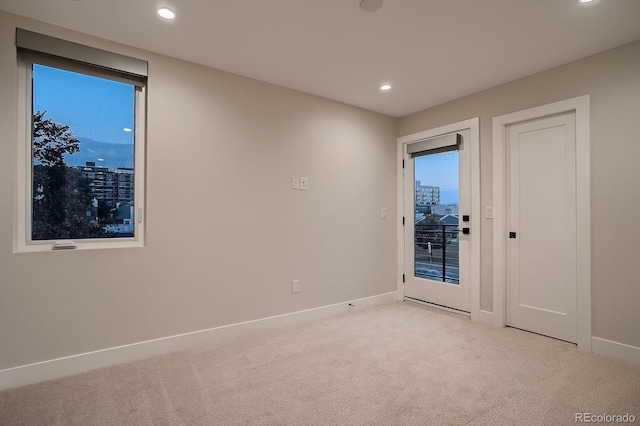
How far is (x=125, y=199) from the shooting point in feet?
8.63

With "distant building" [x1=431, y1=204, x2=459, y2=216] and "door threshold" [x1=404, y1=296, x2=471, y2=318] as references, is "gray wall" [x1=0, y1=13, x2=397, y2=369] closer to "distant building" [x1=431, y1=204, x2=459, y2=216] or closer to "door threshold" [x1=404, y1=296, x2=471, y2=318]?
"door threshold" [x1=404, y1=296, x2=471, y2=318]

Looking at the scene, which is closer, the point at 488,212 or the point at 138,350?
the point at 138,350

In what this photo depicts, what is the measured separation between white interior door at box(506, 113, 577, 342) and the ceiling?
0.67 metres

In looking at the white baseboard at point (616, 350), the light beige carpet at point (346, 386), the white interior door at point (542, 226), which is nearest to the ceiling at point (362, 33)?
the white interior door at point (542, 226)

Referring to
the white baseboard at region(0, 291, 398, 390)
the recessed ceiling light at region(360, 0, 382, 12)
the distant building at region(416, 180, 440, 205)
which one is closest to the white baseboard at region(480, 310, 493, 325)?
the distant building at region(416, 180, 440, 205)

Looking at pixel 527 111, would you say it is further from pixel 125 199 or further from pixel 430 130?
pixel 125 199

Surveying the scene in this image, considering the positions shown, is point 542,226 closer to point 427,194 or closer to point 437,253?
point 437,253

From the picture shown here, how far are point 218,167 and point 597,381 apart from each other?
3343mm

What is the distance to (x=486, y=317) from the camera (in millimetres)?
3363

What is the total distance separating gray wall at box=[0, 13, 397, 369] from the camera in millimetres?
2193

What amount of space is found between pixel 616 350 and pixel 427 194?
7.41ft

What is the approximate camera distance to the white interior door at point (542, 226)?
2.84m

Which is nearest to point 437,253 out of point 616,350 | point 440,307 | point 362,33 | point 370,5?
point 440,307

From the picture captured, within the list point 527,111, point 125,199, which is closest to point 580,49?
point 527,111
